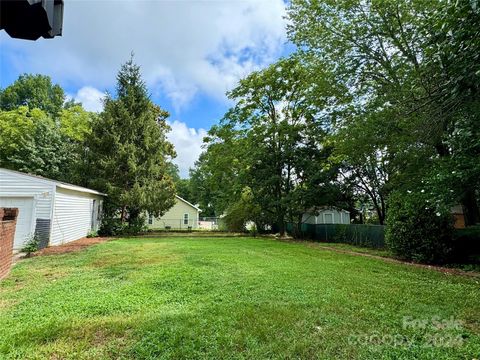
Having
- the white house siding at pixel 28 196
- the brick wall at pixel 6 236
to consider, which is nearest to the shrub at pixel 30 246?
the white house siding at pixel 28 196

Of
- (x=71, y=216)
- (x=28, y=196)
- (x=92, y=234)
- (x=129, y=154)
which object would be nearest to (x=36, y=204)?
(x=28, y=196)

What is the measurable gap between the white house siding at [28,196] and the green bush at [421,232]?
487 inches

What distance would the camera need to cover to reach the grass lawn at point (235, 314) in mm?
2877

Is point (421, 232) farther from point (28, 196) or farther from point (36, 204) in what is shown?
point (28, 196)

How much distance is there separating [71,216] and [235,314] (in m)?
12.0

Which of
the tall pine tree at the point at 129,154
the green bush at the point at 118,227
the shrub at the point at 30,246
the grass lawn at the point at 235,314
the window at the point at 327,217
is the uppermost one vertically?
the tall pine tree at the point at 129,154

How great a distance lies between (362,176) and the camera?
65.4ft

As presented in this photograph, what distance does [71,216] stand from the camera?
13.2 m

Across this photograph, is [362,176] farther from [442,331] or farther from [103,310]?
[103,310]

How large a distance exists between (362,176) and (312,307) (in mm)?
17557

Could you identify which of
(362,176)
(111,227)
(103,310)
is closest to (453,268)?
(103,310)

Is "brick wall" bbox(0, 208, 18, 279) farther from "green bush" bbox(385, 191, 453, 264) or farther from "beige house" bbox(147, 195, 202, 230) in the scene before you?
"beige house" bbox(147, 195, 202, 230)

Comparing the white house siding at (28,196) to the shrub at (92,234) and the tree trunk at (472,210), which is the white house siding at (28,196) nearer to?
the shrub at (92,234)

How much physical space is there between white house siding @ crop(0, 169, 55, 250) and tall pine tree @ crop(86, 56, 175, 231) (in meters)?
6.27
